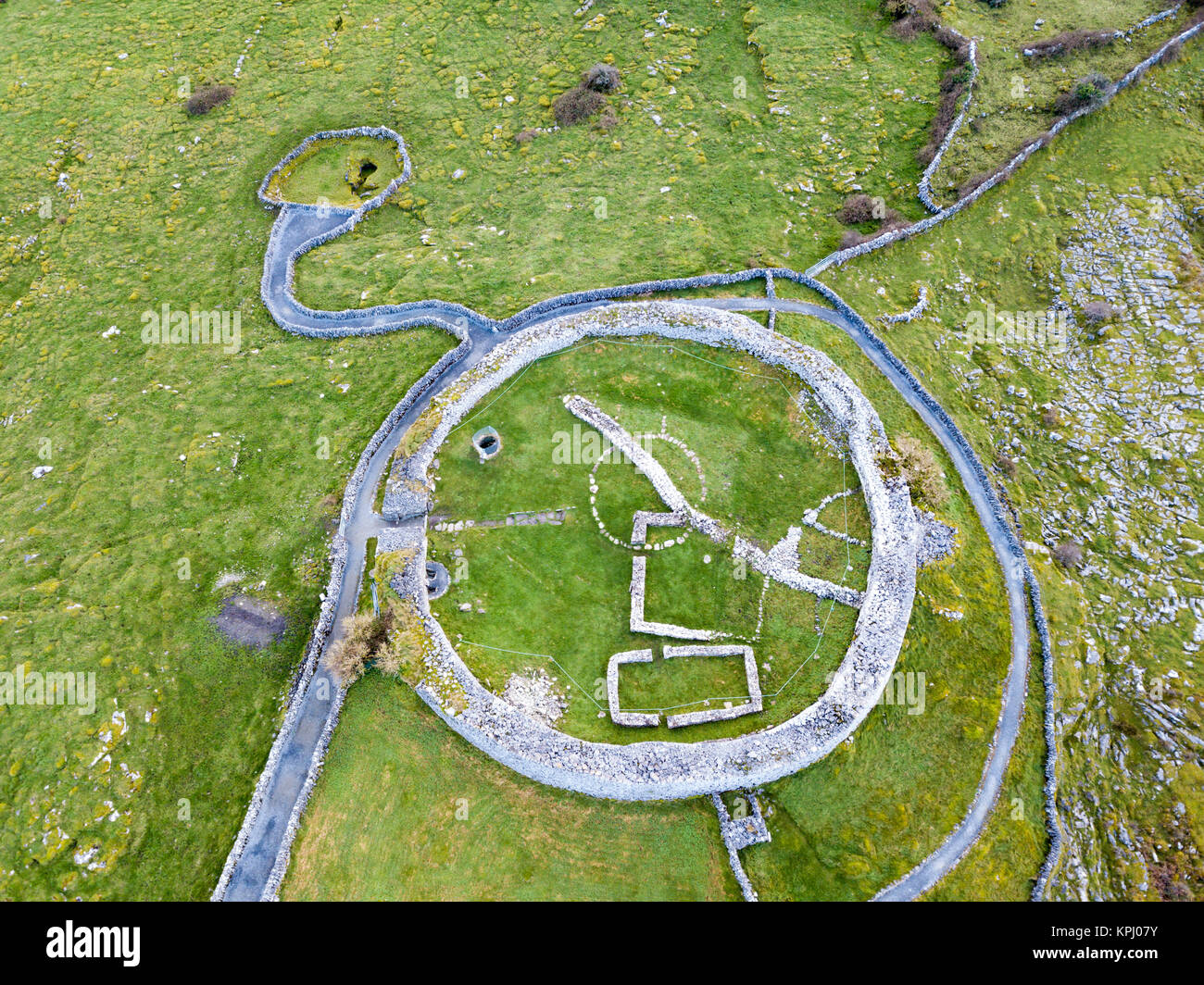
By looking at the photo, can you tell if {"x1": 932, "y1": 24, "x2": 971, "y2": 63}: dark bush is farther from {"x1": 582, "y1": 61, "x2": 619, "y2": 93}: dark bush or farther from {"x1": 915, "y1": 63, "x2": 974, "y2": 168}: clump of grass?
{"x1": 582, "y1": 61, "x2": 619, "y2": 93}: dark bush

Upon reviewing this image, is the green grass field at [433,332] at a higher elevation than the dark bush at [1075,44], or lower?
lower

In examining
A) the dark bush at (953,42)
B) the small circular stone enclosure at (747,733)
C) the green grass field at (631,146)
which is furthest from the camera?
the dark bush at (953,42)

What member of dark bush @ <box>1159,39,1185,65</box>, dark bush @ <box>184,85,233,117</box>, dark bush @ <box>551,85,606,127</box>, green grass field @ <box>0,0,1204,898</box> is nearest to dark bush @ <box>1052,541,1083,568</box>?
green grass field @ <box>0,0,1204,898</box>

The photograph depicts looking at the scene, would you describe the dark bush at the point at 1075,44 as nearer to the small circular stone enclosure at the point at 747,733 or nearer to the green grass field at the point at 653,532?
the small circular stone enclosure at the point at 747,733

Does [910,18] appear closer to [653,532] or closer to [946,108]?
[946,108]

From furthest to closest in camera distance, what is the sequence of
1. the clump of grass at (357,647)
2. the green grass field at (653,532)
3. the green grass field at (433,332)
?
the green grass field at (653,532)
the clump of grass at (357,647)
the green grass field at (433,332)

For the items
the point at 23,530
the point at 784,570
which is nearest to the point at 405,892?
the point at 784,570

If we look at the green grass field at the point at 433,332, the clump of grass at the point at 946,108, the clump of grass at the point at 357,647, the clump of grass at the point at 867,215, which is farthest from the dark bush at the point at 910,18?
the clump of grass at the point at 357,647
